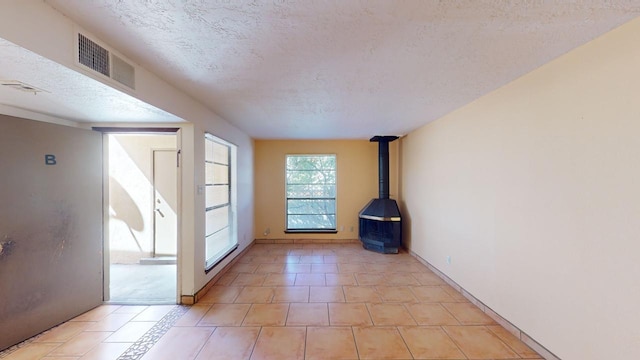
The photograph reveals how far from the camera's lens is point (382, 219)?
196 inches

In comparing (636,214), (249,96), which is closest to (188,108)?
(249,96)

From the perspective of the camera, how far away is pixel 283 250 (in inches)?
207

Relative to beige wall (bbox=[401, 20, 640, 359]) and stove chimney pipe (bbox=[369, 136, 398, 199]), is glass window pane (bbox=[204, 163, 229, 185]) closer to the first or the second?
stove chimney pipe (bbox=[369, 136, 398, 199])

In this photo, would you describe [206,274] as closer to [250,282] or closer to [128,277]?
[250,282]

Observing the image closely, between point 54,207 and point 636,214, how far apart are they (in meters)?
4.30

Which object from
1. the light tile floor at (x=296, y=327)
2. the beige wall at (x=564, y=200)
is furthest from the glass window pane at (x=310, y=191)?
the beige wall at (x=564, y=200)

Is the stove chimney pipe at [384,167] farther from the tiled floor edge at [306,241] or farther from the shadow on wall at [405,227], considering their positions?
the tiled floor edge at [306,241]

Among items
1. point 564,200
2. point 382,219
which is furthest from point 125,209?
point 564,200

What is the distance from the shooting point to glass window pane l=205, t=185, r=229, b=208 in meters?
3.63

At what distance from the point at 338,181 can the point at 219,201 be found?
8.87ft

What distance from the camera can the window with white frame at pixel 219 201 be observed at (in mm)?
3584

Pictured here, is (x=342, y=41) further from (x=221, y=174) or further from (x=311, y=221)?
(x=311, y=221)

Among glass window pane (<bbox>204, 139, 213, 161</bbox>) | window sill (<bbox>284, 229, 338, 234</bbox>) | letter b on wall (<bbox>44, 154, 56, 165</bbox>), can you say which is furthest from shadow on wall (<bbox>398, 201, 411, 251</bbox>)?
letter b on wall (<bbox>44, 154, 56, 165</bbox>)

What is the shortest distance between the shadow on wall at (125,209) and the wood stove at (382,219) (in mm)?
4076
